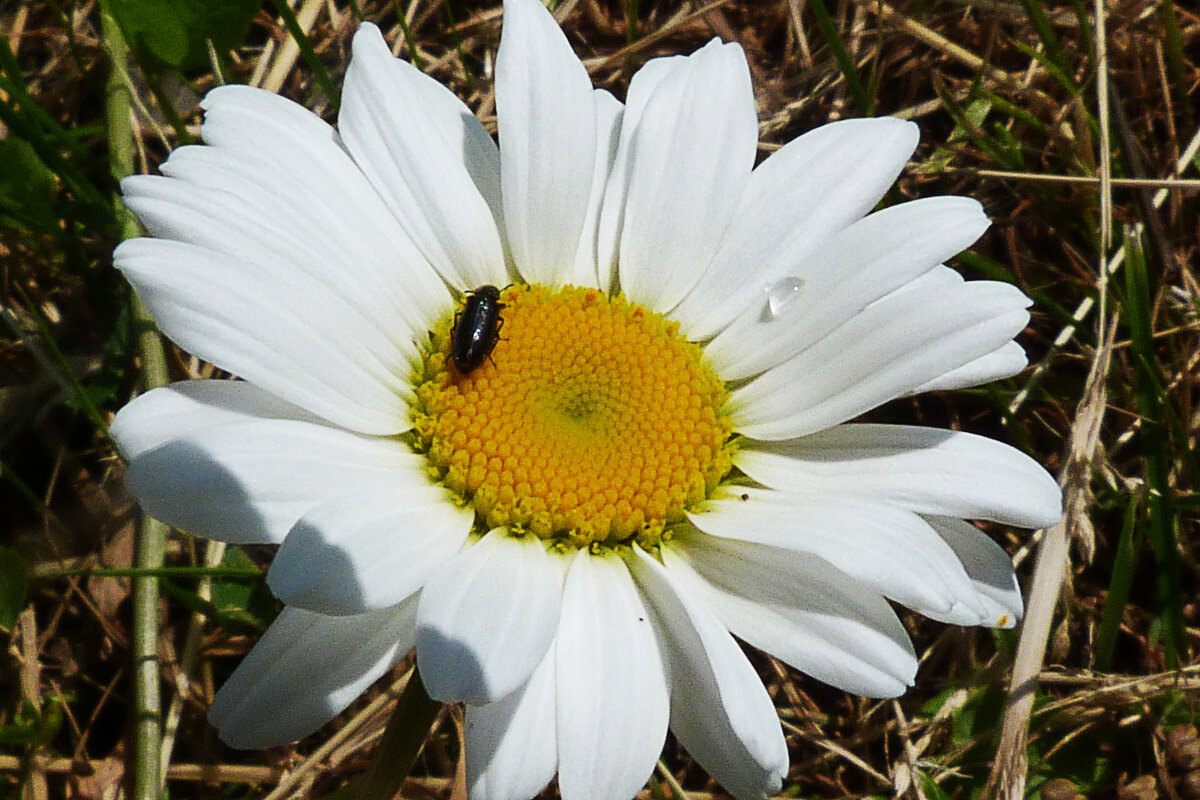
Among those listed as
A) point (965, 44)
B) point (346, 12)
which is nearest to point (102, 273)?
point (346, 12)

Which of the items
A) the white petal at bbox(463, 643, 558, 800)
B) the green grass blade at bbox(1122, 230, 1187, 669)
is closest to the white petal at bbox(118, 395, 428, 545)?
the white petal at bbox(463, 643, 558, 800)

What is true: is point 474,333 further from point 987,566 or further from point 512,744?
point 987,566

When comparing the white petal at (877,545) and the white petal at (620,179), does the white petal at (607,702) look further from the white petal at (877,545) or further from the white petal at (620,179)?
the white petal at (620,179)

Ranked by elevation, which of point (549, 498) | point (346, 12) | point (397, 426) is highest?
point (346, 12)

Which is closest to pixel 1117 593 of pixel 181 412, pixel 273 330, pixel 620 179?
pixel 620 179

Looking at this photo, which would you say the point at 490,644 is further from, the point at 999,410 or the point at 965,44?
the point at 965,44

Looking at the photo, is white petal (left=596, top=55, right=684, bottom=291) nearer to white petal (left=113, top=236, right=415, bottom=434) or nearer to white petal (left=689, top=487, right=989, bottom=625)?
white petal (left=113, top=236, right=415, bottom=434)

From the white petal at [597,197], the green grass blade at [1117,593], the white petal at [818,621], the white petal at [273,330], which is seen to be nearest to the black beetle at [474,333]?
the white petal at [273,330]
